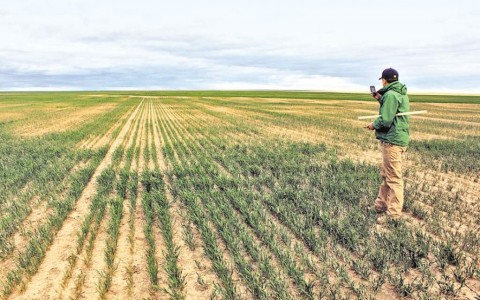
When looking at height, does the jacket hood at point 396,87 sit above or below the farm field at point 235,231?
above

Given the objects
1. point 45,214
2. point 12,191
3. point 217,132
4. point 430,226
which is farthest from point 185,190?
point 217,132

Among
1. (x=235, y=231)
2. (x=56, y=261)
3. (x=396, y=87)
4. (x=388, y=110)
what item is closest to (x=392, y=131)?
(x=388, y=110)

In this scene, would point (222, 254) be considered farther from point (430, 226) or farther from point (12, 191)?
point (12, 191)

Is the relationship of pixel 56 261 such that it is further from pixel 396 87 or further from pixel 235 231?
pixel 396 87

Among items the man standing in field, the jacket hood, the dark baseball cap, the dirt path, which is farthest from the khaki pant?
the dirt path

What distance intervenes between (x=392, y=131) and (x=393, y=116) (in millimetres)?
360

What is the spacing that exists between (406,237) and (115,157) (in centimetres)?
1061

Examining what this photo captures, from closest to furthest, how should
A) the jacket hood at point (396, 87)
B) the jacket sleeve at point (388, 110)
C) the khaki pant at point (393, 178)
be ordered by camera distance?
the jacket sleeve at point (388, 110) → the jacket hood at point (396, 87) → the khaki pant at point (393, 178)

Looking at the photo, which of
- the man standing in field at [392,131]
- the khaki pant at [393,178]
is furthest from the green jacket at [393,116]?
the khaki pant at [393,178]

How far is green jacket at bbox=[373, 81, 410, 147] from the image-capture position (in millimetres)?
6340

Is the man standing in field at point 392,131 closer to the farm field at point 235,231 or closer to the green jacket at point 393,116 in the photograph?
the green jacket at point 393,116

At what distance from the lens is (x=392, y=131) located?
21.6 feet

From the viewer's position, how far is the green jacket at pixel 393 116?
6340 millimetres

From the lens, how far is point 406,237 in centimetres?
566
